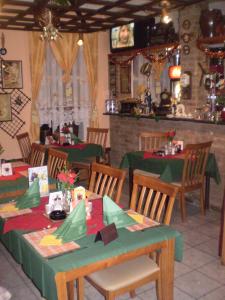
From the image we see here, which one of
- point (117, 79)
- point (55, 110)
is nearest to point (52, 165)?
point (55, 110)

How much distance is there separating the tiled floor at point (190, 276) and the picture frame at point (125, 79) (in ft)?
12.6

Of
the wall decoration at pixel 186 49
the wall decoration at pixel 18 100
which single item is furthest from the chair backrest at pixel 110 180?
the wall decoration at pixel 18 100

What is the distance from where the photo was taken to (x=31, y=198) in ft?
8.20

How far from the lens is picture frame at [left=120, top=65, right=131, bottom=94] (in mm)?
7098

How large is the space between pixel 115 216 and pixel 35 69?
16.0ft

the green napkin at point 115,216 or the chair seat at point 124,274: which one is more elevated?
the green napkin at point 115,216

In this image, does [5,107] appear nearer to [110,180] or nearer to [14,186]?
[14,186]

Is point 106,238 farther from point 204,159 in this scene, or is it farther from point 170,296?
point 204,159

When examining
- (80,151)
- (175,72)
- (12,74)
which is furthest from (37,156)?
(175,72)

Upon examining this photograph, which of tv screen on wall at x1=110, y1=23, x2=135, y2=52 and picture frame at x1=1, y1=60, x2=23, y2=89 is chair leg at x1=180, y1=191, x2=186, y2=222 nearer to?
tv screen on wall at x1=110, y1=23, x2=135, y2=52

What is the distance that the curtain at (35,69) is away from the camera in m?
6.31

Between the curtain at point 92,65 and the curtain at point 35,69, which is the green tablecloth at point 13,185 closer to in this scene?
the curtain at point 35,69

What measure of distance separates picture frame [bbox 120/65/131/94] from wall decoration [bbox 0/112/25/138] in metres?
2.14

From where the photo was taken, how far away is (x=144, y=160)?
4320 millimetres
